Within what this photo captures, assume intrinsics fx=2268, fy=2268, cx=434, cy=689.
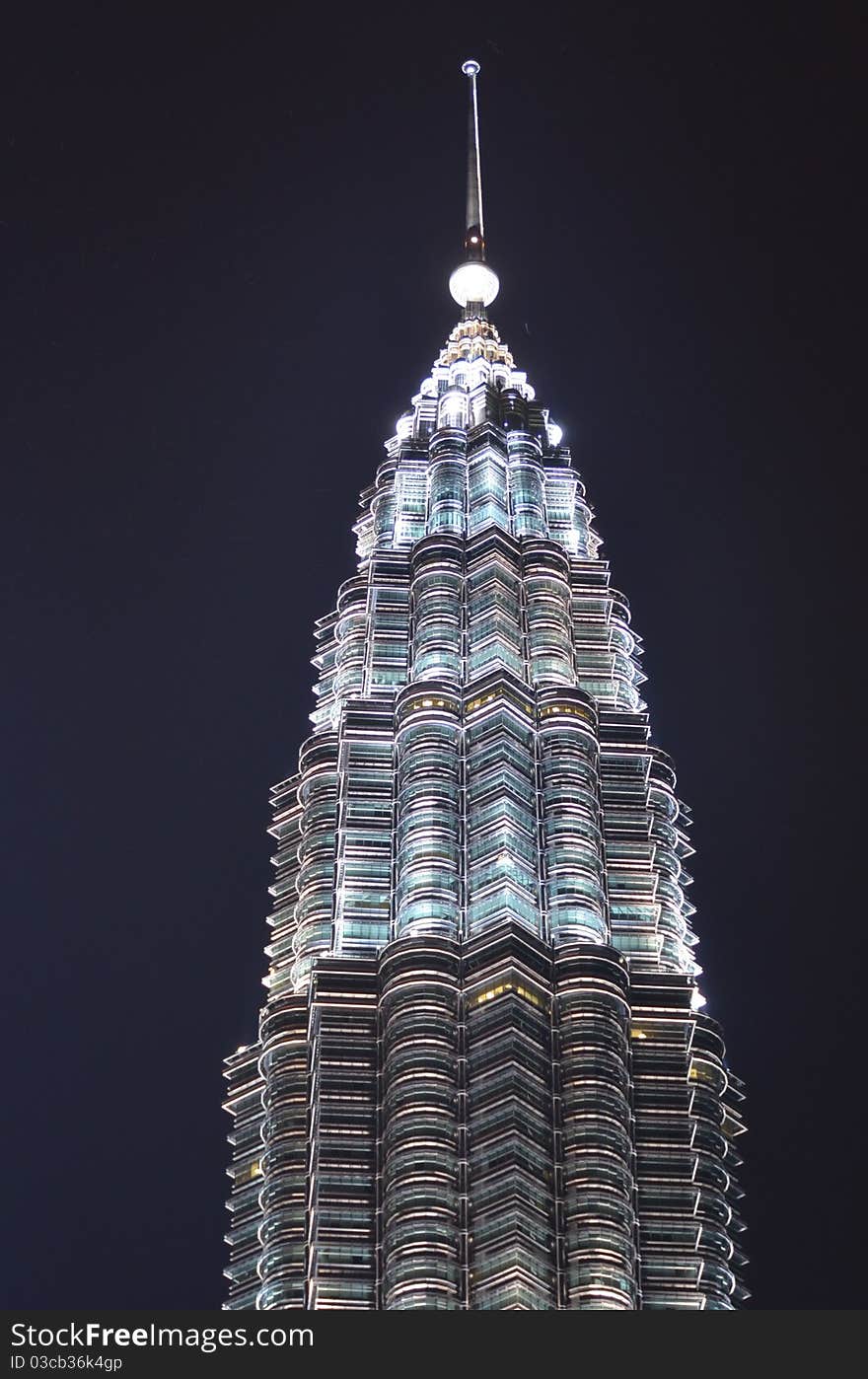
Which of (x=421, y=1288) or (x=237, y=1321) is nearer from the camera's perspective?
(x=237, y=1321)

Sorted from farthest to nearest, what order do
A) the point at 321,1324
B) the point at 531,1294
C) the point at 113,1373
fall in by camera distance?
1. the point at 531,1294
2. the point at 321,1324
3. the point at 113,1373

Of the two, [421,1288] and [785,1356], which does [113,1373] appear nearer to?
[785,1356]

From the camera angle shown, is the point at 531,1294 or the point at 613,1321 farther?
the point at 531,1294

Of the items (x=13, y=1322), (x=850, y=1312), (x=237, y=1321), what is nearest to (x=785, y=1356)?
(x=850, y=1312)

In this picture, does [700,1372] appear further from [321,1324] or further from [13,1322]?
[13,1322]

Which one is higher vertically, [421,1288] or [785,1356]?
[421,1288]

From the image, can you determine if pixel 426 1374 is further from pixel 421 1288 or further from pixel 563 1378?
pixel 421 1288

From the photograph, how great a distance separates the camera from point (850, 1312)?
3760 inches

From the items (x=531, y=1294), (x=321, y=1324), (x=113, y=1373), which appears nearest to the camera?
(x=113, y=1373)

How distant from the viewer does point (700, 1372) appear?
9375 centimetres

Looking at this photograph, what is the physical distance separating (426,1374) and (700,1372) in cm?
1134

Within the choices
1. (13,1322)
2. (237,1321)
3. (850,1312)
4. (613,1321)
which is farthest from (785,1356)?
(13,1322)

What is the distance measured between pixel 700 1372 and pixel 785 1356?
3889 mm

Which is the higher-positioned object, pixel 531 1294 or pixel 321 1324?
pixel 531 1294
